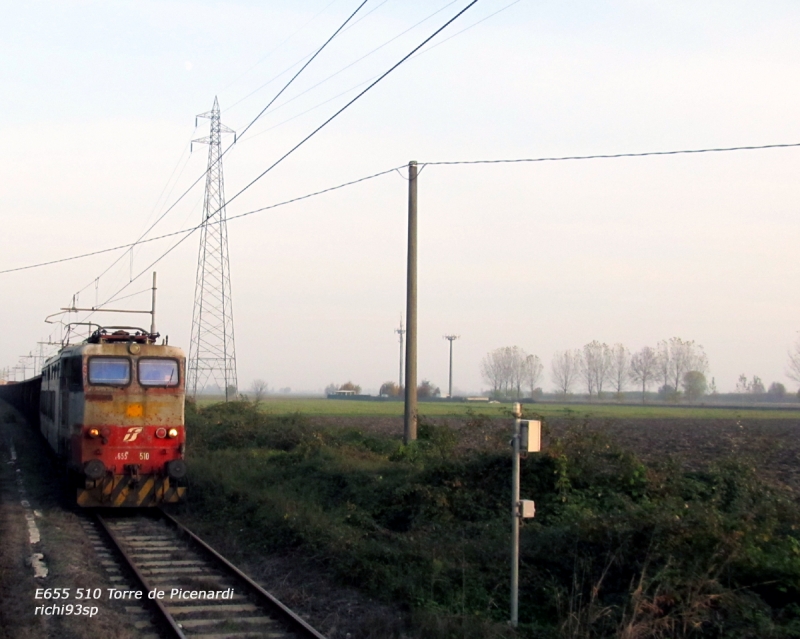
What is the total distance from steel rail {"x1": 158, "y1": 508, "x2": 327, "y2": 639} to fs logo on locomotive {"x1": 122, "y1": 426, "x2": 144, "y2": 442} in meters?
3.39

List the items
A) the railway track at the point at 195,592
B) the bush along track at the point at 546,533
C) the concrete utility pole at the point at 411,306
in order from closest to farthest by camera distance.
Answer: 1. the bush along track at the point at 546,533
2. the railway track at the point at 195,592
3. the concrete utility pole at the point at 411,306

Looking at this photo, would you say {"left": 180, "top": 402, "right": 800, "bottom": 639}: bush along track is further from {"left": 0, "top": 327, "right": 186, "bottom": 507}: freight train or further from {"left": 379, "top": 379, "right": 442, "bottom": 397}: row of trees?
{"left": 379, "top": 379, "right": 442, "bottom": 397}: row of trees

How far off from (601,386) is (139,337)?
16739mm

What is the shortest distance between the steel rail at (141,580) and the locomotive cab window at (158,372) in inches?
107

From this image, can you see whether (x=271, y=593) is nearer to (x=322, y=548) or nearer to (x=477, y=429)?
(x=322, y=548)

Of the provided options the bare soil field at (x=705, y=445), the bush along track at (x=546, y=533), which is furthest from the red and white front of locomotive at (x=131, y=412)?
the bare soil field at (x=705, y=445)

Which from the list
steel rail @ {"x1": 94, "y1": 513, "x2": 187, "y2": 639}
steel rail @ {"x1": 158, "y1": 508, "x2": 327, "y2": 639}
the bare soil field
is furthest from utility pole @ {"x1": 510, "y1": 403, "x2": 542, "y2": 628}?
the bare soil field

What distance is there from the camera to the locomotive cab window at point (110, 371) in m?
15.5

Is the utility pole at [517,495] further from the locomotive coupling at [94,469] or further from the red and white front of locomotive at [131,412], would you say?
the locomotive coupling at [94,469]

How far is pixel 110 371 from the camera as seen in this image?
15625 mm

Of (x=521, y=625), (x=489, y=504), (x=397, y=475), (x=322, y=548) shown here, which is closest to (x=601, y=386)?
(x=397, y=475)

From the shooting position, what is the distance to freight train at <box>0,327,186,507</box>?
1521 cm

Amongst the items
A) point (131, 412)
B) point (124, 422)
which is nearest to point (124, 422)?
point (124, 422)

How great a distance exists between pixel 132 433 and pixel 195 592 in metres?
6.42
